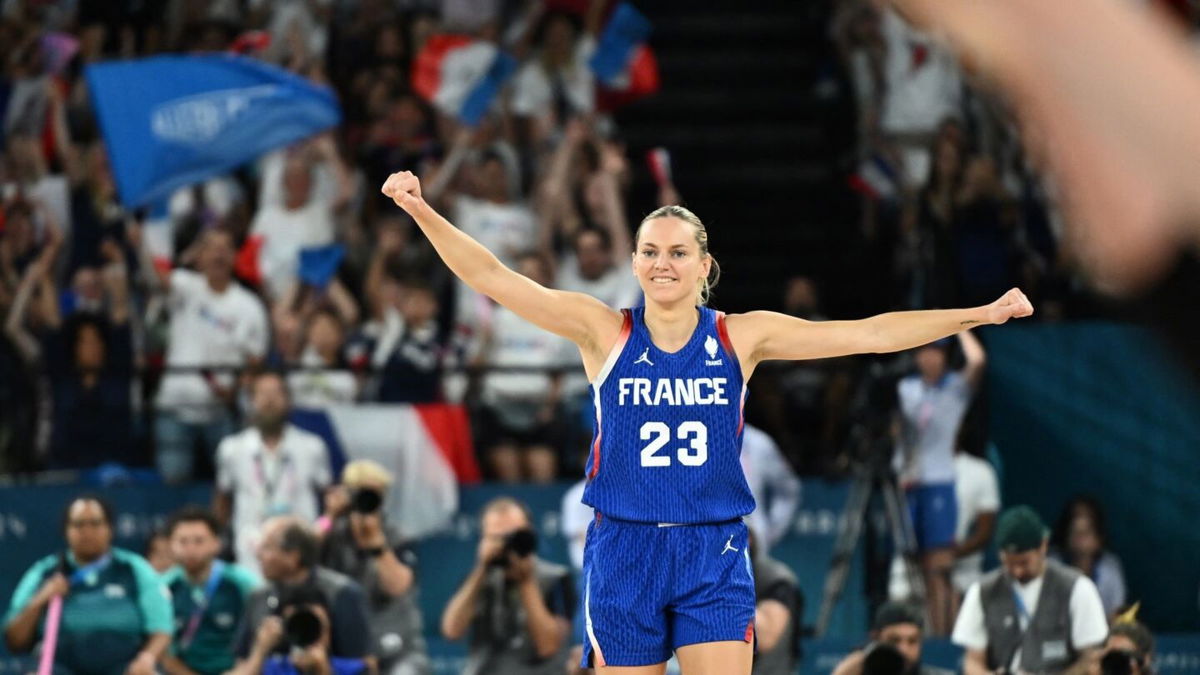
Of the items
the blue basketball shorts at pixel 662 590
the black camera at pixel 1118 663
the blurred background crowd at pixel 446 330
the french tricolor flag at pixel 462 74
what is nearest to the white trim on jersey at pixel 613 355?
the blue basketball shorts at pixel 662 590

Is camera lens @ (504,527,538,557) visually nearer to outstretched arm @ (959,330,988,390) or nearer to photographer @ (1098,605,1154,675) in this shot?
photographer @ (1098,605,1154,675)

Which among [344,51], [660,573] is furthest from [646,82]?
[660,573]

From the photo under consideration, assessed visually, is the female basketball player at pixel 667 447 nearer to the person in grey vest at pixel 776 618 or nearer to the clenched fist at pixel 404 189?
the clenched fist at pixel 404 189

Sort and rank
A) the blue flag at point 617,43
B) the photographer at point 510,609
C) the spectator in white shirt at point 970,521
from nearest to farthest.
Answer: the photographer at point 510,609 < the spectator in white shirt at point 970,521 < the blue flag at point 617,43

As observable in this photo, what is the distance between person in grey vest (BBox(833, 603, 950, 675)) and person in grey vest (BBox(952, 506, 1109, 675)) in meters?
0.50

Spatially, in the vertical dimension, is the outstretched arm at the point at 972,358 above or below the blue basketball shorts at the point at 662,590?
above

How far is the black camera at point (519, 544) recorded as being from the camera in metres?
9.43

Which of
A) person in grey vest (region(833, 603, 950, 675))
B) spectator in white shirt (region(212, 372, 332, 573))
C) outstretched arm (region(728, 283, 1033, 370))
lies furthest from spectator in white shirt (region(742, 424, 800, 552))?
outstretched arm (region(728, 283, 1033, 370))

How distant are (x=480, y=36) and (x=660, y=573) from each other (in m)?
8.36

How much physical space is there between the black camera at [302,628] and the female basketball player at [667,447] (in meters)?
3.07

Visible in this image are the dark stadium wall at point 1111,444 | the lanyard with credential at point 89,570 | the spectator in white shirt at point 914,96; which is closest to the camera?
the lanyard with credential at point 89,570

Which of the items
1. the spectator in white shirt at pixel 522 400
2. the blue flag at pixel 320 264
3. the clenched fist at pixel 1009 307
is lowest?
the spectator in white shirt at pixel 522 400

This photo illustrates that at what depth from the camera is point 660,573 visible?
625cm

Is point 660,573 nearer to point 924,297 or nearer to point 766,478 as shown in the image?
point 766,478
